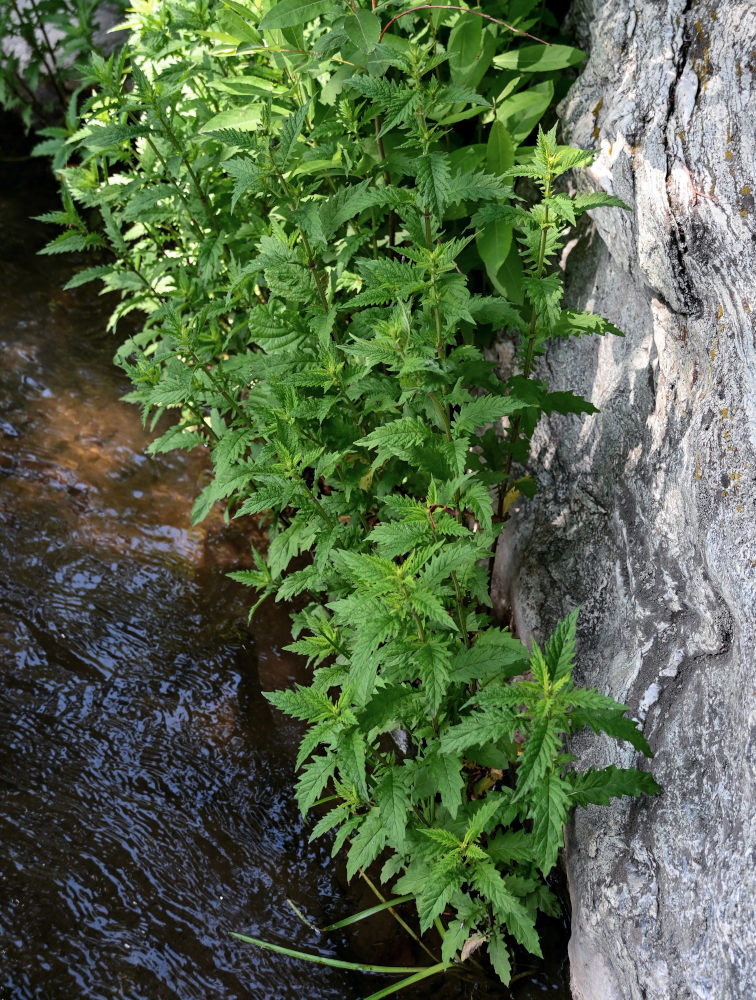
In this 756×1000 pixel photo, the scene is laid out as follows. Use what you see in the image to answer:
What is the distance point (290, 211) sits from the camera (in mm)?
2709

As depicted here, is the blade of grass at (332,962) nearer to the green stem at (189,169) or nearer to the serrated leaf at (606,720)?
the serrated leaf at (606,720)

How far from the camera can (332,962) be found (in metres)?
2.76

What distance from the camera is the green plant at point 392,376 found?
225 centimetres

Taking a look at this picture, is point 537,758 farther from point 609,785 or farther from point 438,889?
point 438,889

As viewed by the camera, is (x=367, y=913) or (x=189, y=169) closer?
(x=367, y=913)

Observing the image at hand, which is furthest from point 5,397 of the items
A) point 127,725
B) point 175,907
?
point 175,907

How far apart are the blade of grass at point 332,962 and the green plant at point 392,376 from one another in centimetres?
8

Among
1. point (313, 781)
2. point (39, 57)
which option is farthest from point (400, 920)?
point (39, 57)

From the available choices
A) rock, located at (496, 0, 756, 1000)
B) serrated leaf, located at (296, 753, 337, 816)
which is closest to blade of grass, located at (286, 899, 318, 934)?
serrated leaf, located at (296, 753, 337, 816)

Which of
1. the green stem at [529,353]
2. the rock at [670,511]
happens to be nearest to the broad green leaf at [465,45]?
the rock at [670,511]

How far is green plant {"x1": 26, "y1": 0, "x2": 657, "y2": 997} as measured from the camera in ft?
7.37

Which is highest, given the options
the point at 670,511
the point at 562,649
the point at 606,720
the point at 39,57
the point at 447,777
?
the point at 39,57

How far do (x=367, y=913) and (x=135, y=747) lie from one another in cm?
117

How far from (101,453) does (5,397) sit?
773 mm
